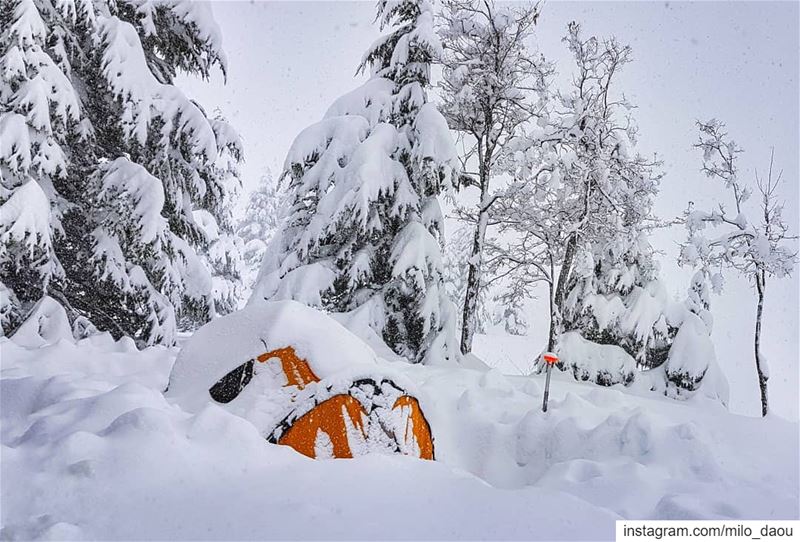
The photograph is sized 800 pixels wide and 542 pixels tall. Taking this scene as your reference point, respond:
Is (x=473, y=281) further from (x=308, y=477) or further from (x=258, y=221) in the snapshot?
(x=258, y=221)

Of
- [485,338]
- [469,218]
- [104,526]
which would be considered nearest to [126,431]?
[104,526]

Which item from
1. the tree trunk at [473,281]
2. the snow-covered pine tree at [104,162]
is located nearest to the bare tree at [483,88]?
the tree trunk at [473,281]


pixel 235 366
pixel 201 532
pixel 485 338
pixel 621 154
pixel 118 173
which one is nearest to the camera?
pixel 201 532

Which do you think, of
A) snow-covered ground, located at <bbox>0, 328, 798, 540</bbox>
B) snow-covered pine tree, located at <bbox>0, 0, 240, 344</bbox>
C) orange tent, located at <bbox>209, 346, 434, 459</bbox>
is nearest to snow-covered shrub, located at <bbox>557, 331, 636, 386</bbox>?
snow-covered ground, located at <bbox>0, 328, 798, 540</bbox>

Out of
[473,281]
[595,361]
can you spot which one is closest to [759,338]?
[595,361]

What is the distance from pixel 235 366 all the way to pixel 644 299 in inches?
471

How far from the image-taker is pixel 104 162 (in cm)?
992

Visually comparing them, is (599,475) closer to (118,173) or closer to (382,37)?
(118,173)

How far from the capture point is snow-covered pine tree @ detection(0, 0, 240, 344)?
817 centimetres

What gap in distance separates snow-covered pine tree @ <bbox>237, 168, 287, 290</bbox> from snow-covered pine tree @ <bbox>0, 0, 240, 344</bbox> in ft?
64.2

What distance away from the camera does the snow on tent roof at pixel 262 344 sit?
17.6 feet

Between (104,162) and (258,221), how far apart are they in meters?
21.2

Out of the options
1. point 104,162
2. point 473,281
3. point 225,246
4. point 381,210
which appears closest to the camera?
point 104,162

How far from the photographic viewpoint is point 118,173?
9266mm
